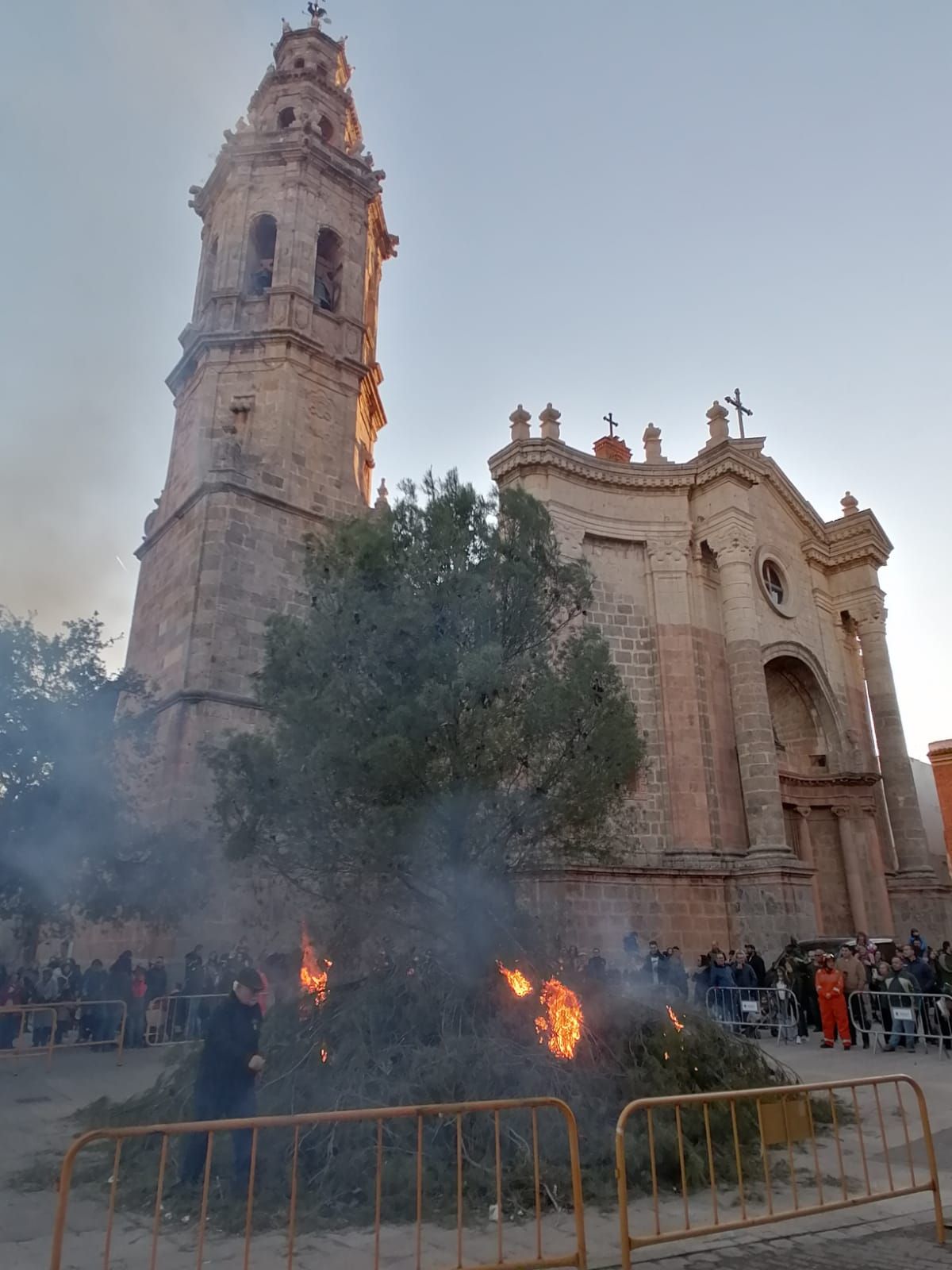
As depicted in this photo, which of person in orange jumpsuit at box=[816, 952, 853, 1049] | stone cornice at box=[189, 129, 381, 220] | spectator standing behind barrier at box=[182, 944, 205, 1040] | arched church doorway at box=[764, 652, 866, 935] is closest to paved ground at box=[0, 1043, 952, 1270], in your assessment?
spectator standing behind barrier at box=[182, 944, 205, 1040]

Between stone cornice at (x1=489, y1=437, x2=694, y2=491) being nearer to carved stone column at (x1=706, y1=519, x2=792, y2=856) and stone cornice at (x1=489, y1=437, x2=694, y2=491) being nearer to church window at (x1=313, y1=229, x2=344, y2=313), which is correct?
carved stone column at (x1=706, y1=519, x2=792, y2=856)

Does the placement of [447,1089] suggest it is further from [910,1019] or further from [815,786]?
[815,786]

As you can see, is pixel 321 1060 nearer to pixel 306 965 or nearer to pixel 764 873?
pixel 306 965

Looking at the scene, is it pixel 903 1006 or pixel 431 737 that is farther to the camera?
pixel 903 1006

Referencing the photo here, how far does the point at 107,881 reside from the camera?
13.6m

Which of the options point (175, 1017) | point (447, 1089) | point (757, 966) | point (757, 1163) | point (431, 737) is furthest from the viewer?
point (757, 966)

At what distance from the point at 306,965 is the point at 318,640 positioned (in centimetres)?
401

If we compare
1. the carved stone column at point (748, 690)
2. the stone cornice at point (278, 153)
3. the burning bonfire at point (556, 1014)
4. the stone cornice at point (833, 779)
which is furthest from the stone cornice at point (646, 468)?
the burning bonfire at point (556, 1014)

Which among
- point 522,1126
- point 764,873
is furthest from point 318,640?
point 764,873

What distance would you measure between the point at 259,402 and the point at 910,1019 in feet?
57.3

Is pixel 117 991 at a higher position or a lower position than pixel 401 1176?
higher

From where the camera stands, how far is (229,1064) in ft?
19.0

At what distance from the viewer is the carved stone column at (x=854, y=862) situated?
20.7m

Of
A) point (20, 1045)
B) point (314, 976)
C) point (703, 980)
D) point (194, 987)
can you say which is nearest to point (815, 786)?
point (703, 980)
